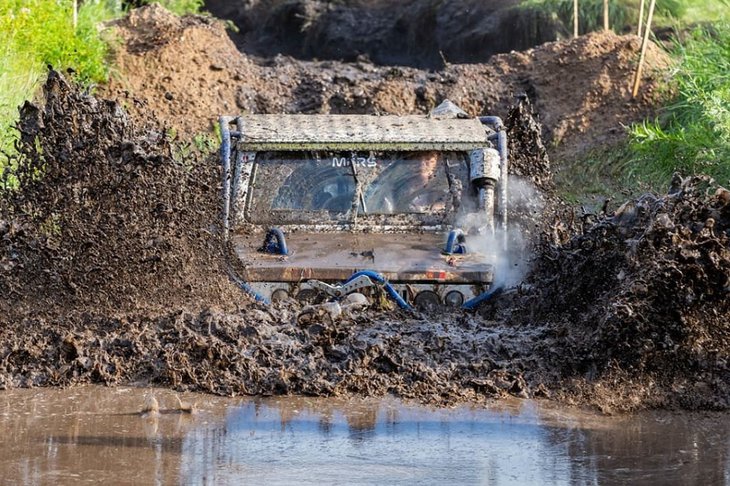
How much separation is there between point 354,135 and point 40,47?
25.1 feet

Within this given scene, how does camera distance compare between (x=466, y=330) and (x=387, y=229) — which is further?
(x=387, y=229)

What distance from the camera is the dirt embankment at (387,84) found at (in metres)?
18.8

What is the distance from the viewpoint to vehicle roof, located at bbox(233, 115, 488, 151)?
9.66m

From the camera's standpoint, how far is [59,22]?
1736 cm

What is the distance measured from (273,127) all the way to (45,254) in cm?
195

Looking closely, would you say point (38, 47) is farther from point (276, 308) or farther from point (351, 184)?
point (276, 308)

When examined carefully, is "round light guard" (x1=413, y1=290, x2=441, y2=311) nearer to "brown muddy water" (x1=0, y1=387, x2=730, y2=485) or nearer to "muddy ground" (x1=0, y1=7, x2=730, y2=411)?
"muddy ground" (x1=0, y1=7, x2=730, y2=411)

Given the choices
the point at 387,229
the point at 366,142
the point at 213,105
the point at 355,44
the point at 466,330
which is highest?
the point at 355,44

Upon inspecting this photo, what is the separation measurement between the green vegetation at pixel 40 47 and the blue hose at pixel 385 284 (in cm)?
493

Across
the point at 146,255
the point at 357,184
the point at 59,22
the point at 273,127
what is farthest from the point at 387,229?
the point at 59,22

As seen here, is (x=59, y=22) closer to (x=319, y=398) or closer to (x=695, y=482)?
(x=319, y=398)

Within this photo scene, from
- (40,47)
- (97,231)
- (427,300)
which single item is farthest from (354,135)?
(40,47)

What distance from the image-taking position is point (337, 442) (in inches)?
264

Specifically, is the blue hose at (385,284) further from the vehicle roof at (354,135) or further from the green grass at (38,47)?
the green grass at (38,47)
